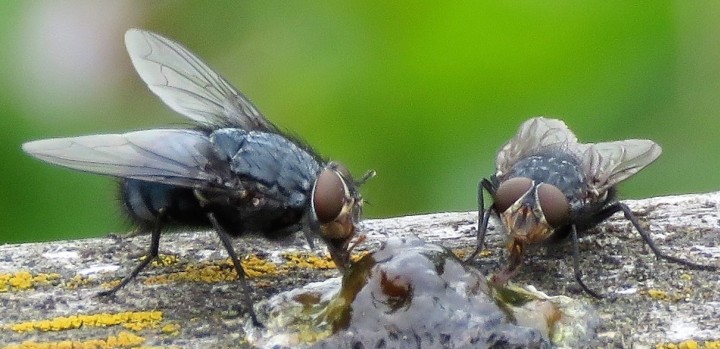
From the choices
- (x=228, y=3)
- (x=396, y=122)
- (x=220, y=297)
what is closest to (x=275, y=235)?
(x=220, y=297)

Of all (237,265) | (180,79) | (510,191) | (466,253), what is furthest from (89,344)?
(180,79)

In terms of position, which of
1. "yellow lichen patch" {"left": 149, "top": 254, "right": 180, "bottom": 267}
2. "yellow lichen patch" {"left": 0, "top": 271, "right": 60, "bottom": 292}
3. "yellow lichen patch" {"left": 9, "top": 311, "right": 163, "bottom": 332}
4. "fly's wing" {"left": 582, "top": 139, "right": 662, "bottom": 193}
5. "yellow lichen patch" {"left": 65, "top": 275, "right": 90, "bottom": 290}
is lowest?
"fly's wing" {"left": 582, "top": 139, "right": 662, "bottom": 193}

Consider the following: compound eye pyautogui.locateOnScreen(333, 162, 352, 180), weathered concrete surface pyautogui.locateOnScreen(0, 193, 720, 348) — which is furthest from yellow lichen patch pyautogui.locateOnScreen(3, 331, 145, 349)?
compound eye pyautogui.locateOnScreen(333, 162, 352, 180)

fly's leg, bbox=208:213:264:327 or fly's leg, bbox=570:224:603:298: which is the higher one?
fly's leg, bbox=208:213:264:327

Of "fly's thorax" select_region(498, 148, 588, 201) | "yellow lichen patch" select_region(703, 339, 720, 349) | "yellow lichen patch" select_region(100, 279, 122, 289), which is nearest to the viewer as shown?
"yellow lichen patch" select_region(703, 339, 720, 349)

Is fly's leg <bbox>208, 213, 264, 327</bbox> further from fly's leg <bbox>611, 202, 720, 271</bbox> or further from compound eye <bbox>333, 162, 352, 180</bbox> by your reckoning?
fly's leg <bbox>611, 202, 720, 271</bbox>

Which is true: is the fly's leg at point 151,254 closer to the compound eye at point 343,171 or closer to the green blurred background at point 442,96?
the compound eye at point 343,171

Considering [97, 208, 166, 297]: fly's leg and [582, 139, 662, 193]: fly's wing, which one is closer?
[97, 208, 166, 297]: fly's leg
